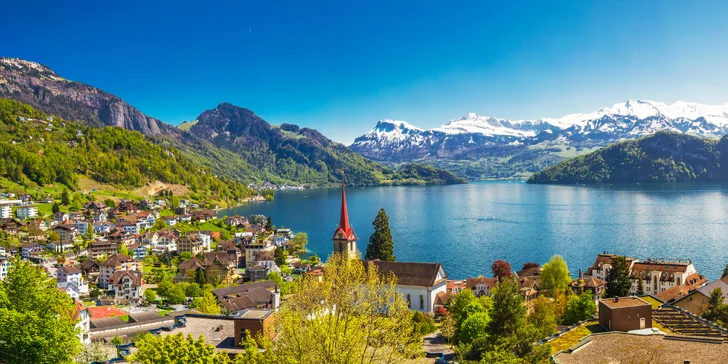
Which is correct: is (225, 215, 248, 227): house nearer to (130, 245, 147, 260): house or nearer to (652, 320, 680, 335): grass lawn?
(130, 245, 147, 260): house

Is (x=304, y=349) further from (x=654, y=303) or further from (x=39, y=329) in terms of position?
(x=654, y=303)

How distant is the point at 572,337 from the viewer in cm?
2723

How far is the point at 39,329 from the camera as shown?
20.8m

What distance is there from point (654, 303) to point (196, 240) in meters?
84.7

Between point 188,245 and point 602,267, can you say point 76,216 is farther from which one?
point 602,267

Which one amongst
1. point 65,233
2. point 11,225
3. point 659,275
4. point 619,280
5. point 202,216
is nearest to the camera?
point 619,280

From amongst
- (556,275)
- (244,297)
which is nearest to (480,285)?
(556,275)

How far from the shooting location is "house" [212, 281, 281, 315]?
53531mm

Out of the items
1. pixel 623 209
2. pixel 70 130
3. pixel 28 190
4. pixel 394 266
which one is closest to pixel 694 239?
pixel 623 209

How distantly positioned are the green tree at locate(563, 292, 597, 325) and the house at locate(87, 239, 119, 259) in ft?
257

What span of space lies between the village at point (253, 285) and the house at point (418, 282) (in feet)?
0.30

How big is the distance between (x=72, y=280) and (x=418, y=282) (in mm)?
51438

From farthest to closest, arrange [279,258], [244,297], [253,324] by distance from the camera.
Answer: [279,258], [244,297], [253,324]

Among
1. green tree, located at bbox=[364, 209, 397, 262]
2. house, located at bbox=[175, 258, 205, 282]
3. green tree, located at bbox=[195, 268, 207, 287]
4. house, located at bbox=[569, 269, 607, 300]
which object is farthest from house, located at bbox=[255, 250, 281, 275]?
house, located at bbox=[569, 269, 607, 300]
